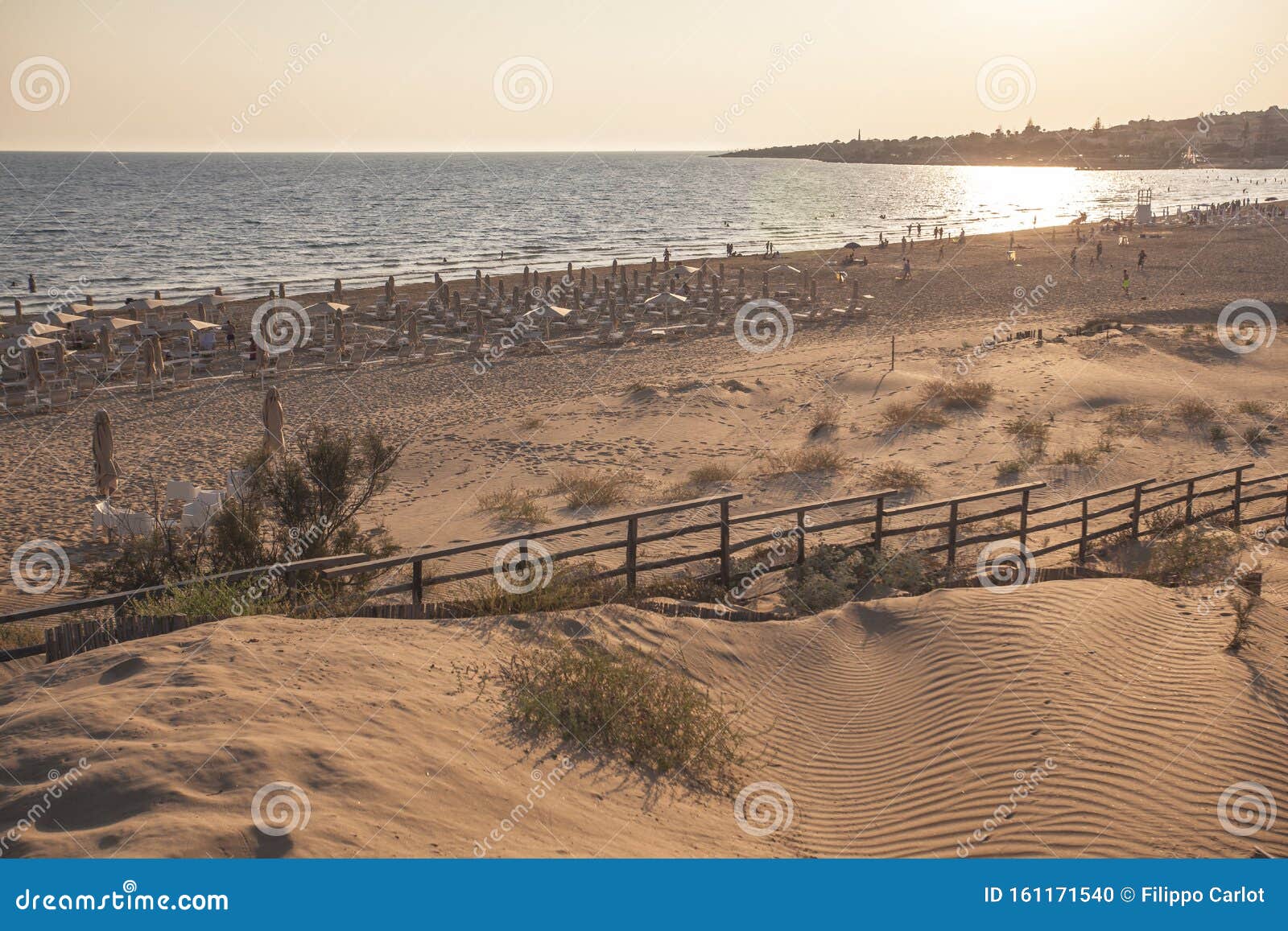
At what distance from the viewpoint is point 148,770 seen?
14.4ft

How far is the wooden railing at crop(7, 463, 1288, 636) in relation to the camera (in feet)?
24.8

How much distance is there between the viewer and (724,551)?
9266 millimetres

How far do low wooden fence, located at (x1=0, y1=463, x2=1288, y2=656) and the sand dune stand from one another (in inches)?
32.2

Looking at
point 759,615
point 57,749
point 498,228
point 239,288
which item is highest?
point 498,228

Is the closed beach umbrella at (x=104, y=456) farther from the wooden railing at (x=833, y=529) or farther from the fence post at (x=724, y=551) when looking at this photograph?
the fence post at (x=724, y=551)

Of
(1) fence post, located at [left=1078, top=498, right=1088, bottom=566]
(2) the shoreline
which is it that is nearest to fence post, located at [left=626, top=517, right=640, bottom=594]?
(1) fence post, located at [left=1078, top=498, right=1088, bottom=566]

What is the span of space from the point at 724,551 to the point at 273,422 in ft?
27.5

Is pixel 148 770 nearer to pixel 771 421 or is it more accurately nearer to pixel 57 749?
pixel 57 749

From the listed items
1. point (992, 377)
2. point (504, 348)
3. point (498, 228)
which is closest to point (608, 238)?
point (498, 228)

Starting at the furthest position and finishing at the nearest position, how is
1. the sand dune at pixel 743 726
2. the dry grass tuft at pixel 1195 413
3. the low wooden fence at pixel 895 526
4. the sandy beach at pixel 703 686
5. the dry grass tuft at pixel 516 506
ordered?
1. the dry grass tuft at pixel 1195 413
2. the dry grass tuft at pixel 516 506
3. the low wooden fence at pixel 895 526
4. the sandy beach at pixel 703 686
5. the sand dune at pixel 743 726

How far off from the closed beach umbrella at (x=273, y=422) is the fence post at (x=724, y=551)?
7.94 m

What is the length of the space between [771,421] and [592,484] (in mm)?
5801

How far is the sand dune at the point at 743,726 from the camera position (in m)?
4.39

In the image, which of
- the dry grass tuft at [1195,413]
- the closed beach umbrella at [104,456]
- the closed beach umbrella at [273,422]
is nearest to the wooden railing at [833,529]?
the dry grass tuft at [1195,413]
